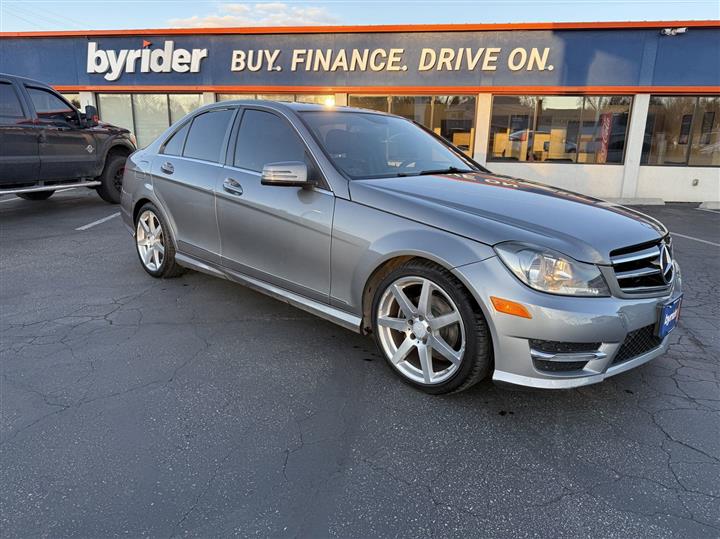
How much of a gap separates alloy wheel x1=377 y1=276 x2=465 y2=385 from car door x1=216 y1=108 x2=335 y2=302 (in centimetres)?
49

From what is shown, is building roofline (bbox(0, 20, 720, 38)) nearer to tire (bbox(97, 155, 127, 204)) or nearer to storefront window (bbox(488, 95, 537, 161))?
storefront window (bbox(488, 95, 537, 161))

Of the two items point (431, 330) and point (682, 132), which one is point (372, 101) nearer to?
point (682, 132)

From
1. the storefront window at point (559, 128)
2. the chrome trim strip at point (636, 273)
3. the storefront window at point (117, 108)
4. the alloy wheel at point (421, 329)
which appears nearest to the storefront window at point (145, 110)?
the storefront window at point (117, 108)

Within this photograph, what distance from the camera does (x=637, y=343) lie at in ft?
8.43

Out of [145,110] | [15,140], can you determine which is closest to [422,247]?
[15,140]

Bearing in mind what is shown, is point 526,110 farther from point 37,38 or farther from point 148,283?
point 37,38

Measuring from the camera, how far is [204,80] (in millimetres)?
14602

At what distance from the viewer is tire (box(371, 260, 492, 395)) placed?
2.56 metres

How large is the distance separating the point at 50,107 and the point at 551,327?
29.4 ft

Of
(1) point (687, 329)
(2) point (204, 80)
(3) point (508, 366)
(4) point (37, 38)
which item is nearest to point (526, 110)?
(2) point (204, 80)

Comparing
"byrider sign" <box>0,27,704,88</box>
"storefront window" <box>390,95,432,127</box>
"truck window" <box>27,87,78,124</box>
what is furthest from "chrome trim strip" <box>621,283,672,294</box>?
"storefront window" <box>390,95,432,127</box>

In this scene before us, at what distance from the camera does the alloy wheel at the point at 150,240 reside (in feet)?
15.5

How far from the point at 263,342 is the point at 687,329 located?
3365mm

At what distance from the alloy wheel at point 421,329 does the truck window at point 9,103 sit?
7562 mm
